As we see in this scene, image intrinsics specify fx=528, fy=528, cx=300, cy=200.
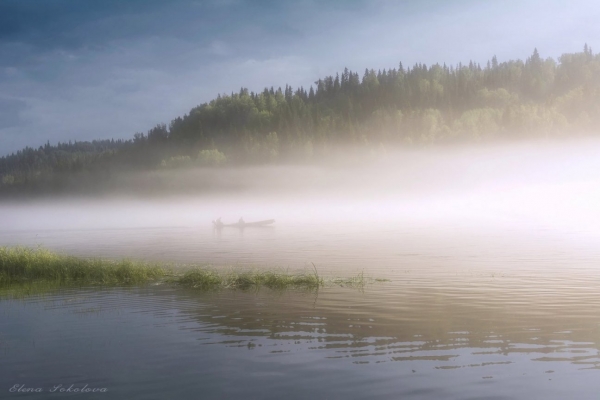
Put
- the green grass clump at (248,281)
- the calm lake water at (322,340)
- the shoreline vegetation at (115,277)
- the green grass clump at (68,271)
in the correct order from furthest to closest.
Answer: the green grass clump at (68,271)
the shoreline vegetation at (115,277)
the green grass clump at (248,281)
the calm lake water at (322,340)

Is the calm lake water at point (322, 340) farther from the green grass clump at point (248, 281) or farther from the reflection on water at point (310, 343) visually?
the green grass clump at point (248, 281)

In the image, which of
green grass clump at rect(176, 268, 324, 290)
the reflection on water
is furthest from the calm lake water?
green grass clump at rect(176, 268, 324, 290)

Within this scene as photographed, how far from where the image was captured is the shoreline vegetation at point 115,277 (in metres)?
26.9

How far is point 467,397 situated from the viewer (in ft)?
40.4

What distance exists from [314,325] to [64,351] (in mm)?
8132

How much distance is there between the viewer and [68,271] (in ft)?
98.5

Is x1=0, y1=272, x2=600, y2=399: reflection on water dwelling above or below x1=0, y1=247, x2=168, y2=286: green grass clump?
below

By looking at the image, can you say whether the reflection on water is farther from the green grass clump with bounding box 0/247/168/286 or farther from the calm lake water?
the green grass clump with bounding box 0/247/168/286

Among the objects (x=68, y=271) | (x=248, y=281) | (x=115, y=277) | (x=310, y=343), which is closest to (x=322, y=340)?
(x=310, y=343)

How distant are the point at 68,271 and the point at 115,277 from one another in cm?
332

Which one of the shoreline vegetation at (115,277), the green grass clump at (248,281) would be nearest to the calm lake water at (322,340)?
the green grass clump at (248,281)

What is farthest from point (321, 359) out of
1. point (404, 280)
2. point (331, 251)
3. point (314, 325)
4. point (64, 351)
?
point (331, 251)

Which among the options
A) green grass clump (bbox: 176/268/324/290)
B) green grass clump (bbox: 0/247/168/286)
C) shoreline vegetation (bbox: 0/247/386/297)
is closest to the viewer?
green grass clump (bbox: 176/268/324/290)

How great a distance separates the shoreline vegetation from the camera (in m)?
26.9
